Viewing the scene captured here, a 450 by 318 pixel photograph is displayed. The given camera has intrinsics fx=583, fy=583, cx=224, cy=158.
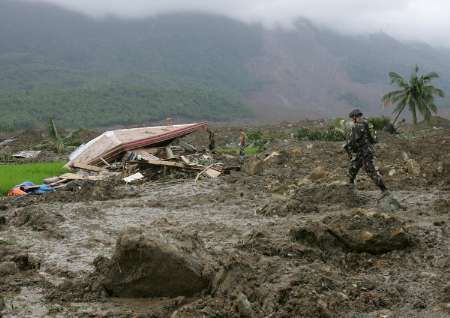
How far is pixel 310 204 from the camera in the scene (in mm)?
10656

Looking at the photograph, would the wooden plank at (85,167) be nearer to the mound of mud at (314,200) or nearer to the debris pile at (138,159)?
the debris pile at (138,159)

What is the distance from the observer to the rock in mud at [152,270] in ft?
20.9

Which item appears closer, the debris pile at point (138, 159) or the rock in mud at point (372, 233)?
the rock in mud at point (372, 233)

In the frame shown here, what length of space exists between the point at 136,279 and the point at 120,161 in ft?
42.1

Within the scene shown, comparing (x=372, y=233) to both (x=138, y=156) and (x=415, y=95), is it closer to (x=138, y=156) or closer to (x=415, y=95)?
(x=138, y=156)

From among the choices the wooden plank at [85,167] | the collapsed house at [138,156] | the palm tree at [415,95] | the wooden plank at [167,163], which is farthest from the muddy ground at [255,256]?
the palm tree at [415,95]

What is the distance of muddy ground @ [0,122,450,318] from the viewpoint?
231 inches

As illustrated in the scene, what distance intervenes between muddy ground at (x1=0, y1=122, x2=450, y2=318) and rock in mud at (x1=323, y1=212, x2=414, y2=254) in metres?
0.01

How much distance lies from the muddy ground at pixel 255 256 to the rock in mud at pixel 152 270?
2 centimetres

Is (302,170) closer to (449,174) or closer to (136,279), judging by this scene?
(449,174)

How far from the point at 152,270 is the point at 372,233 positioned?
282cm

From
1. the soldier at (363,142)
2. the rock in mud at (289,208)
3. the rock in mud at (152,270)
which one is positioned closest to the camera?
the rock in mud at (152,270)

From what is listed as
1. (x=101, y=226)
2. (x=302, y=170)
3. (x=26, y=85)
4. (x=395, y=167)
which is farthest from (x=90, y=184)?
(x=26, y=85)

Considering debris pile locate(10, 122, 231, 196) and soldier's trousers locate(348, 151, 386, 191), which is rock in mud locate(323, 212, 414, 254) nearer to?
soldier's trousers locate(348, 151, 386, 191)
